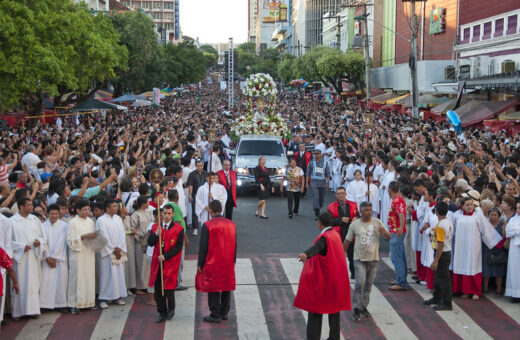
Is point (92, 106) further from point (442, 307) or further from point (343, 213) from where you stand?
point (442, 307)

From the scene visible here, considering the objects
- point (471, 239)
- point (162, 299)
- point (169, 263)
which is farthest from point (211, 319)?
point (471, 239)

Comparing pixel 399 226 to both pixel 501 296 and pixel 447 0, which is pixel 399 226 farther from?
pixel 447 0

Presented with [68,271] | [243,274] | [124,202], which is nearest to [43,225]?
[68,271]

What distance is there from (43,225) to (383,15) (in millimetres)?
53106

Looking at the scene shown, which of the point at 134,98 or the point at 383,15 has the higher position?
the point at 383,15

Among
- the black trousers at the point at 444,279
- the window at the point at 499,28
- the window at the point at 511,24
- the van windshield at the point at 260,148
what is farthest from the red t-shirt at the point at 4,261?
the window at the point at 499,28

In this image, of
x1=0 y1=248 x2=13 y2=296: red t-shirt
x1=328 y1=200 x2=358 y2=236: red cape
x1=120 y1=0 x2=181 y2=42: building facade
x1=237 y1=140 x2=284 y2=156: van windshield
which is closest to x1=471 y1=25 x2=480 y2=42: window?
x1=237 y1=140 x2=284 y2=156: van windshield

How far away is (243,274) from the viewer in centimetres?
1045

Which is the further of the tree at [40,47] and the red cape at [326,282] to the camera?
the tree at [40,47]

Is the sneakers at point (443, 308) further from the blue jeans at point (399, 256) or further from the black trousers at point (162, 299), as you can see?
the black trousers at point (162, 299)

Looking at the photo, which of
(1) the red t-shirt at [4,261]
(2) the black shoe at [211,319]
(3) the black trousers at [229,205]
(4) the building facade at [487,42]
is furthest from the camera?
(4) the building facade at [487,42]

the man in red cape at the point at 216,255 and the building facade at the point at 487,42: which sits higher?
the building facade at the point at 487,42

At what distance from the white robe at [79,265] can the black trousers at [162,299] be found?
3.65ft

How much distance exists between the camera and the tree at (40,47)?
23.3 metres
